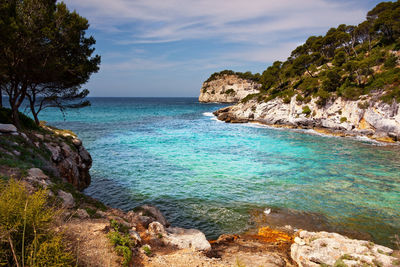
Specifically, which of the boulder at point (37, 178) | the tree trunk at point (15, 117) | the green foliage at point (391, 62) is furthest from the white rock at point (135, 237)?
the green foliage at point (391, 62)

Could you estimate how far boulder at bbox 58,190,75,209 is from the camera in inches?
364

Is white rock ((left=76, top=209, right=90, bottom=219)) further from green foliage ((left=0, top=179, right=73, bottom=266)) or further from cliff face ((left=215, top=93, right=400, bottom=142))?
cliff face ((left=215, top=93, right=400, bottom=142))

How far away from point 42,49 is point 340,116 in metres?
46.8

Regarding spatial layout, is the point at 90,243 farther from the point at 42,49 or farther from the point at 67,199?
the point at 42,49

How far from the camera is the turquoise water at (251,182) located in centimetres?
1362

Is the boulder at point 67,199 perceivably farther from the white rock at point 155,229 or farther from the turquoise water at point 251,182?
the turquoise water at point 251,182

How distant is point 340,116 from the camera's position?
42.9m

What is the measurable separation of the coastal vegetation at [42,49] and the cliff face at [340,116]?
41.8m

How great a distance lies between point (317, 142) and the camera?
3519cm

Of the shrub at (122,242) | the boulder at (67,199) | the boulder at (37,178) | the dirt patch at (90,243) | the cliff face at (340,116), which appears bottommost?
the shrub at (122,242)

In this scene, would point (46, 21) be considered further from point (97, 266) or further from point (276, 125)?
point (276, 125)

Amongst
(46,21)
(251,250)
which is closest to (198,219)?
(251,250)

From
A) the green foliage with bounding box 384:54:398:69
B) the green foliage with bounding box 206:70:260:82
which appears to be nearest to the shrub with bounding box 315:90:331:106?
the green foliage with bounding box 384:54:398:69

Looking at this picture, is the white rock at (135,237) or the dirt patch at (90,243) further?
the white rock at (135,237)
